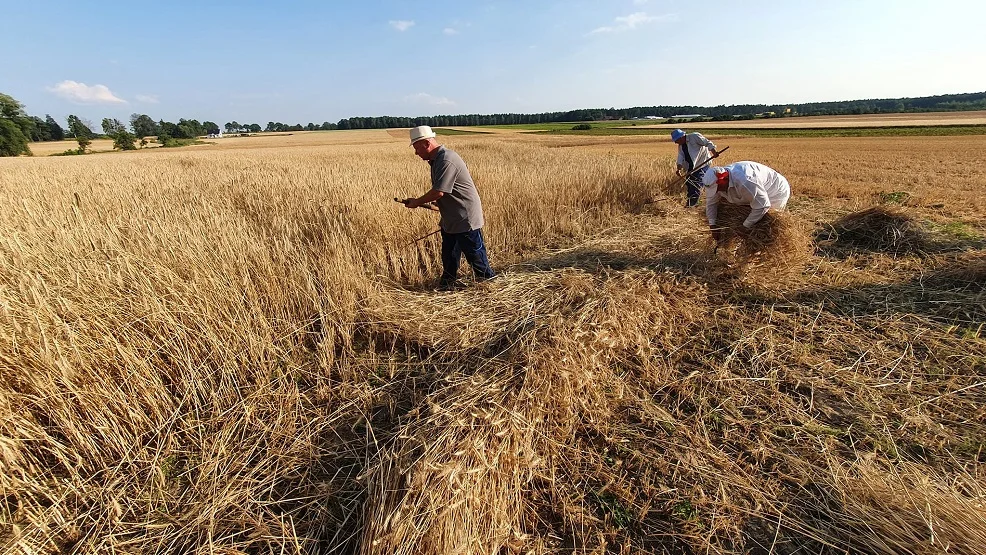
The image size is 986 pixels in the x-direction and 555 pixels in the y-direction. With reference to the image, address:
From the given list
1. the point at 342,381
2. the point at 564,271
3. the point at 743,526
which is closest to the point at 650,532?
the point at 743,526

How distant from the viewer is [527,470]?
2021 millimetres

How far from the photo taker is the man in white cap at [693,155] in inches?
285

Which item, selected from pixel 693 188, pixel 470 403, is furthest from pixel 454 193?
pixel 693 188

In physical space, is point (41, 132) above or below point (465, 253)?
above

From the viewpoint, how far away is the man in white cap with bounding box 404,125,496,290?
3.66 metres

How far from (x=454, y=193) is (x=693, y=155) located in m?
5.77

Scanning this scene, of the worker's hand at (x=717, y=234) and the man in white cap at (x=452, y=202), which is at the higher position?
the man in white cap at (x=452, y=202)

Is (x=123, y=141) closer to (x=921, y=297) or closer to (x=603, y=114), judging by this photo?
(x=921, y=297)

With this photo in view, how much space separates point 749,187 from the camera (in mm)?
3730

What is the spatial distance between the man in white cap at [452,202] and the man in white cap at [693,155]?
16.5ft

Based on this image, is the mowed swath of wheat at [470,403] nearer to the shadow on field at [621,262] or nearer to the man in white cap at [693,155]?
the shadow on field at [621,262]

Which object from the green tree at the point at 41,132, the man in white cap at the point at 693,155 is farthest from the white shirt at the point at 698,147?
the green tree at the point at 41,132

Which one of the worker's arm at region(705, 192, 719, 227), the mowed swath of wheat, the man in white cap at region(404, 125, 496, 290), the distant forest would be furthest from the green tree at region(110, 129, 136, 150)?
the worker's arm at region(705, 192, 719, 227)

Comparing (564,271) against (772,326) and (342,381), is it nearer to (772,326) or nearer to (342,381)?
(772,326)
